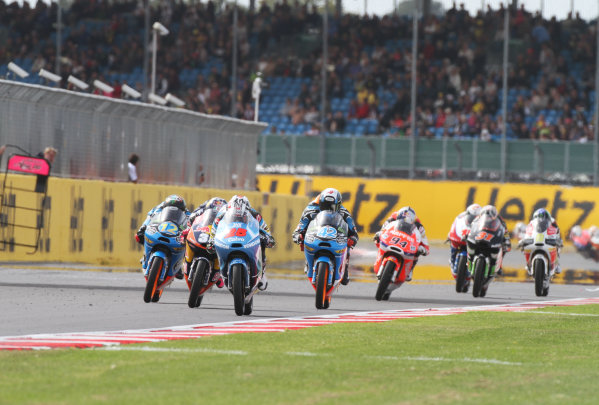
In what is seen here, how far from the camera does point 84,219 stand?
23.7m

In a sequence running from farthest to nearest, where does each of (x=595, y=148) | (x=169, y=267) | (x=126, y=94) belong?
(x=595, y=148) → (x=126, y=94) → (x=169, y=267)

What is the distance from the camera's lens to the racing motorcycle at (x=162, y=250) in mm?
15906

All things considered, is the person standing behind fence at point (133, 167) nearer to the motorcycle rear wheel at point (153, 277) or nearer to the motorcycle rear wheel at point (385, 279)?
the motorcycle rear wheel at point (385, 279)

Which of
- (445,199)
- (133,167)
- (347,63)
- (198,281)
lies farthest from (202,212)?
(347,63)

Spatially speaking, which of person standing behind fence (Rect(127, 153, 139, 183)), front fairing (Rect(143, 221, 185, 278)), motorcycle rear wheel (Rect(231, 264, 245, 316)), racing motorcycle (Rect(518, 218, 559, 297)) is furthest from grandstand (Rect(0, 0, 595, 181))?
motorcycle rear wheel (Rect(231, 264, 245, 316))

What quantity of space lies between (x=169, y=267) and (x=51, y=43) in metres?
34.7

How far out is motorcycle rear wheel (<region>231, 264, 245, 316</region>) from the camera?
14.3 meters

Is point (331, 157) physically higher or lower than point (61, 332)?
higher

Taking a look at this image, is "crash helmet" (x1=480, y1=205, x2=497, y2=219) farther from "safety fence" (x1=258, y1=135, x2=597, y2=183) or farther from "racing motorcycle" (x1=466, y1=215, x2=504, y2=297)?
"safety fence" (x1=258, y1=135, x2=597, y2=183)

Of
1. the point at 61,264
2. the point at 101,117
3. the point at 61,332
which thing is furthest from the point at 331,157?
the point at 61,332

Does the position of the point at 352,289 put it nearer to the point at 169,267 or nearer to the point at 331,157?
the point at 169,267

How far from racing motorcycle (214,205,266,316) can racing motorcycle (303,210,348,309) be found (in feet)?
4.72

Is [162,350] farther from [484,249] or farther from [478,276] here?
[484,249]

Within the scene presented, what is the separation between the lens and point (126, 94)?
29.6 metres
